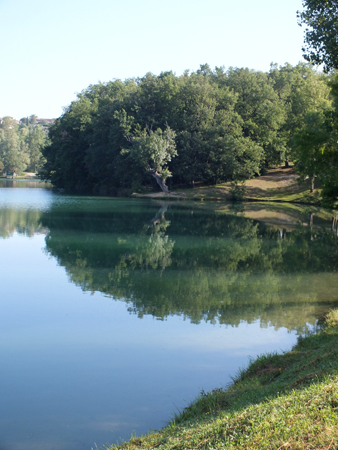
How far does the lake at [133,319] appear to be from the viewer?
7.20 m

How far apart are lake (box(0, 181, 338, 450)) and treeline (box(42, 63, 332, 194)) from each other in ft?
113

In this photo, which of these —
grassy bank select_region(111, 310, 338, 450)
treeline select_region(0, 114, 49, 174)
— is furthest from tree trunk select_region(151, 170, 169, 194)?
treeline select_region(0, 114, 49, 174)

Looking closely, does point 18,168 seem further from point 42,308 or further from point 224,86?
point 42,308

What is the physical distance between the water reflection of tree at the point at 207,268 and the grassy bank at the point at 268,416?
4.89 metres

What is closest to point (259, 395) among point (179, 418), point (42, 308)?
point (179, 418)

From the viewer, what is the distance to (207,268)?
60.3ft

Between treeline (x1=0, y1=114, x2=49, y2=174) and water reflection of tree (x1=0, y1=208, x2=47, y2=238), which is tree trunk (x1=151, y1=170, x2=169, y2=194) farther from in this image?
treeline (x1=0, y1=114, x2=49, y2=174)

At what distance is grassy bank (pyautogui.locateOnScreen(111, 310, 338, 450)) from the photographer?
444 centimetres

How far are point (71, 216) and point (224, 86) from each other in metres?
38.8

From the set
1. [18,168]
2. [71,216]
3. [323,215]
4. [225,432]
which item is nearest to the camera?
[225,432]

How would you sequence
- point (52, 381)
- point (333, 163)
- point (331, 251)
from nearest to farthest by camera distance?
point (52, 381), point (333, 163), point (331, 251)

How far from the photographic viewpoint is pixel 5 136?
150125 millimetres

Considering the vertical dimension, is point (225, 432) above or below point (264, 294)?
above

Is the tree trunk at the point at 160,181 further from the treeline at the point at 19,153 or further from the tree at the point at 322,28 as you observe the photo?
the treeline at the point at 19,153
